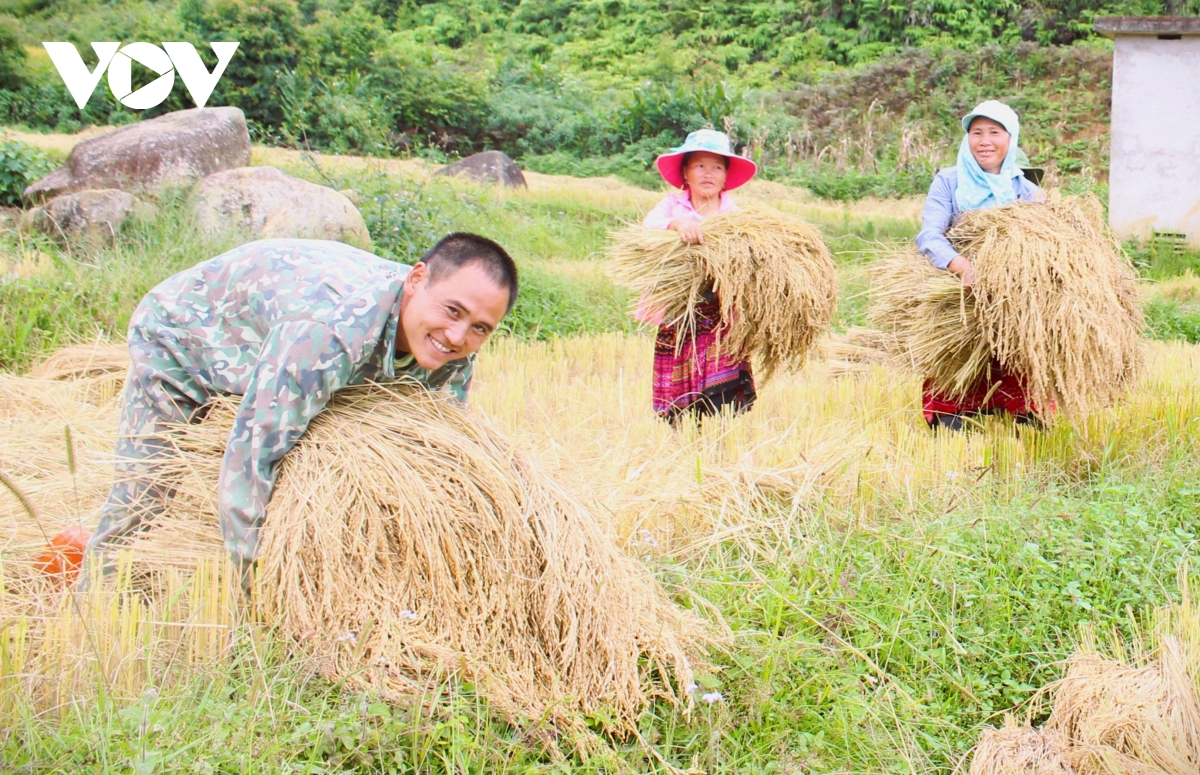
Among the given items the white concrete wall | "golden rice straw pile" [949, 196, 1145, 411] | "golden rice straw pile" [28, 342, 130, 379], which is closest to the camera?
"golden rice straw pile" [949, 196, 1145, 411]

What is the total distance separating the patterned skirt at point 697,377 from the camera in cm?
460

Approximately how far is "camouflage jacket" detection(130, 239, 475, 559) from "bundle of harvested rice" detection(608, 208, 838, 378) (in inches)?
65.3

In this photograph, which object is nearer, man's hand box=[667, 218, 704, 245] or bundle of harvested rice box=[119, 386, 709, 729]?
bundle of harvested rice box=[119, 386, 709, 729]

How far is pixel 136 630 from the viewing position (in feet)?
8.18

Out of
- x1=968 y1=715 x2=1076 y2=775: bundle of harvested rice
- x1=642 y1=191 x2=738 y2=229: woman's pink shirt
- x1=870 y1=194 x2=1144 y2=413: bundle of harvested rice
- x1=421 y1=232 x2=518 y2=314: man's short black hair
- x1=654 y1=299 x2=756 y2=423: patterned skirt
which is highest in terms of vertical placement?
x1=421 y1=232 x2=518 y2=314: man's short black hair

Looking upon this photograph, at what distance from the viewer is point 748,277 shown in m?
4.33

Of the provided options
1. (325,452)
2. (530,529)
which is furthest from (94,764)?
(530,529)

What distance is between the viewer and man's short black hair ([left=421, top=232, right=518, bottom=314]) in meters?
2.60

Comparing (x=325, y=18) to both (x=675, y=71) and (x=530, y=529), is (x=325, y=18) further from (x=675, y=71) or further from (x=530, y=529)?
(x=530, y=529)

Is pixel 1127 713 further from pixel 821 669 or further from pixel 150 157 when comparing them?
pixel 150 157

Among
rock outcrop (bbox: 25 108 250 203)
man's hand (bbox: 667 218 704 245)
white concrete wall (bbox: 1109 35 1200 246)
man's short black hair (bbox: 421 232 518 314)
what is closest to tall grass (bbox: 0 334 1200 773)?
man's short black hair (bbox: 421 232 518 314)

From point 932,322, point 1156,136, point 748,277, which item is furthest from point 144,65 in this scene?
point 932,322

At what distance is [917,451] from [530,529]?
82.9 inches

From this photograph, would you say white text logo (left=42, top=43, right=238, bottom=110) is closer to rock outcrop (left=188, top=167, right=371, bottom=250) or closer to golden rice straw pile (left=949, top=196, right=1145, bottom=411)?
rock outcrop (left=188, top=167, right=371, bottom=250)
